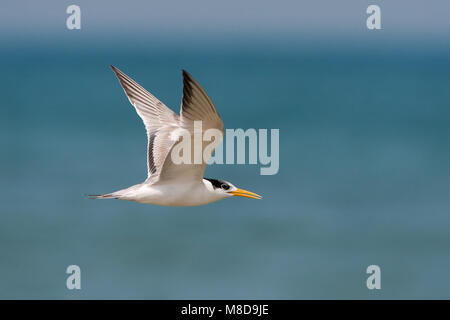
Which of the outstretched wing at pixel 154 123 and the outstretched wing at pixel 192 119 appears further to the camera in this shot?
the outstretched wing at pixel 154 123

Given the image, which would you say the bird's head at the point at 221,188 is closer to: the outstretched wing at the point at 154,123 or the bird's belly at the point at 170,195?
the bird's belly at the point at 170,195

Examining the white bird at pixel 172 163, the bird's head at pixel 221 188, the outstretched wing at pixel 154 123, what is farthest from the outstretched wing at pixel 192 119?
the outstretched wing at pixel 154 123

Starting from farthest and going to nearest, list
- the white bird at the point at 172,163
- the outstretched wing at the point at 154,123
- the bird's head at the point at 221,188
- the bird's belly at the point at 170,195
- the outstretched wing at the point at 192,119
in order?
the outstretched wing at the point at 154,123, the bird's head at the point at 221,188, the bird's belly at the point at 170,195, the white bird at the point at 172,163, the outstretched wing at the point at 192,119

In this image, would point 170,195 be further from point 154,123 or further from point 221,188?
point 154,123

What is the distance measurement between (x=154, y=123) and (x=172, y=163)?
1136 mm

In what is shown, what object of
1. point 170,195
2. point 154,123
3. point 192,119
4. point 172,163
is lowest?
point 170,195

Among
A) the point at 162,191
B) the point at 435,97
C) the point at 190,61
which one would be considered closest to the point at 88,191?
the point at 162,191

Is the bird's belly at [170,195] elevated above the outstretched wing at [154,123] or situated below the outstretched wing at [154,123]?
below

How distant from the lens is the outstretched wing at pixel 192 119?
564cm

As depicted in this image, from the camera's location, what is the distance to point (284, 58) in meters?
36.0

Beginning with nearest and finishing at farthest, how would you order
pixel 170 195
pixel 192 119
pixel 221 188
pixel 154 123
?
pixel 192 119 < pixel 170 195 < pixel 221 188 < pixel 154 123

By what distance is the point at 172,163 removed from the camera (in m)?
6.23

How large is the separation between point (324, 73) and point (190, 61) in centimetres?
509

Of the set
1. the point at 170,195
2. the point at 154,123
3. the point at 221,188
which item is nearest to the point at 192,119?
the point at 170,195
